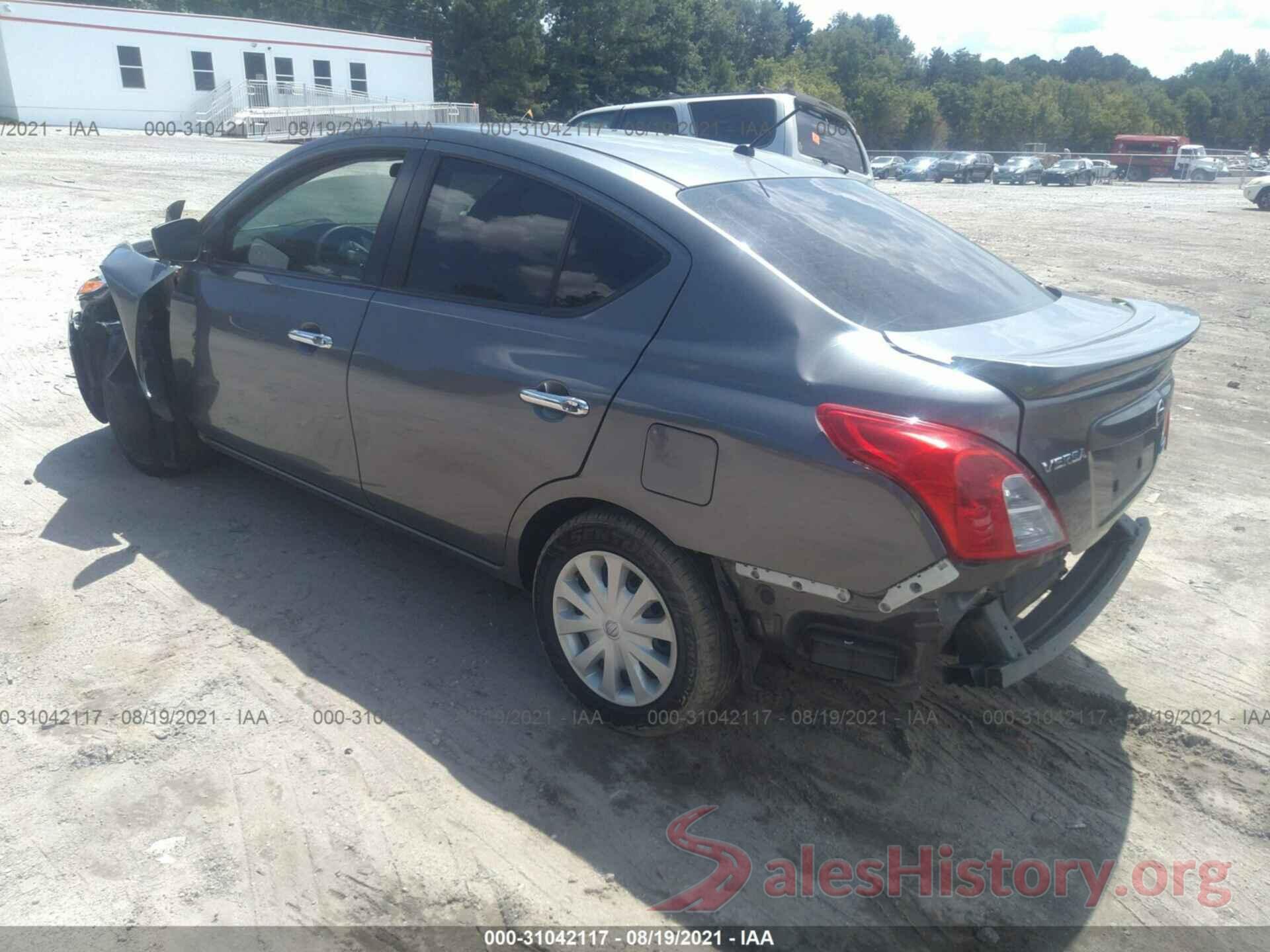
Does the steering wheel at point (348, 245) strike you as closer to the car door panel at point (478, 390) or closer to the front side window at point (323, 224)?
the front side window at point (323, 224)

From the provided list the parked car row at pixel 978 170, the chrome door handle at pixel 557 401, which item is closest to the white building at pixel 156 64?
the parked car row at pixel 978 170

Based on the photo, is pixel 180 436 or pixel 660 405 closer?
pixel 660 405

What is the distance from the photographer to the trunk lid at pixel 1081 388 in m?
2.55

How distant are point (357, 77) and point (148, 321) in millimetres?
42162

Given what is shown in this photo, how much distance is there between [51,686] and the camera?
342 cm

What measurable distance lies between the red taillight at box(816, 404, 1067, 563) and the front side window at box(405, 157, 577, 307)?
127 centimetres

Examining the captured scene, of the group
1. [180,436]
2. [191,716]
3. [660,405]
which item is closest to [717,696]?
[660,405]

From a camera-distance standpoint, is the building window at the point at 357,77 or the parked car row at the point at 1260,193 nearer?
the parked car row at the point at 1260,193

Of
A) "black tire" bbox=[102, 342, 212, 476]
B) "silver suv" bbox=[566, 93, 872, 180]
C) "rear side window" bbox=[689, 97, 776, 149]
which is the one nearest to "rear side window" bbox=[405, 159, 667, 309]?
"black tire" bbox=[102, 342, 212, 476]

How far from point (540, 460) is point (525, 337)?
1.33ft

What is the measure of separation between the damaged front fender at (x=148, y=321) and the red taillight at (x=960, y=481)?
357cm

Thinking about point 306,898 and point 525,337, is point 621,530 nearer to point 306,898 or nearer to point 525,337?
point 525,337

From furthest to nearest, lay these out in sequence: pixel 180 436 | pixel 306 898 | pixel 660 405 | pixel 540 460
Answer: pixel 180 436, pixel 540 460, pixel 660 405, pixel 306 898

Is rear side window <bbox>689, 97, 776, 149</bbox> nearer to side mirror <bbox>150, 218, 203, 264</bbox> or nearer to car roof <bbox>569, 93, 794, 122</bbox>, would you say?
car roof <bbox>569, 93, 794, 122</bbox>
